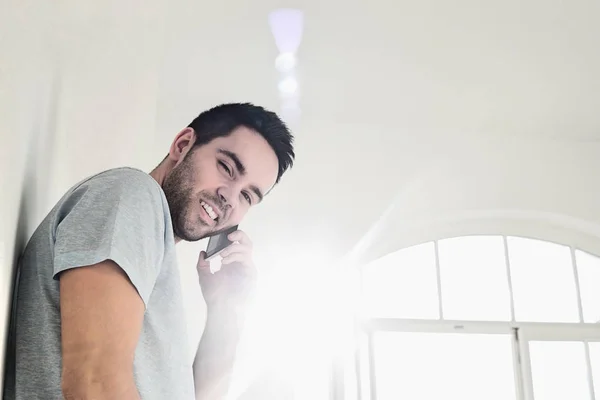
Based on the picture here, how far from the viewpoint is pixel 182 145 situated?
987mm

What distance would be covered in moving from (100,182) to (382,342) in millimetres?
2113

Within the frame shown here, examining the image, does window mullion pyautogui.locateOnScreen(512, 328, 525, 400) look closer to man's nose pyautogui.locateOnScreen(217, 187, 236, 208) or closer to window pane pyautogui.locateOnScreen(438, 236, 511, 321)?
window pane pyautogui.locateOnScreen(438, 236, 511, 321)

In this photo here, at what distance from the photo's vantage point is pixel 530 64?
6.99 feet

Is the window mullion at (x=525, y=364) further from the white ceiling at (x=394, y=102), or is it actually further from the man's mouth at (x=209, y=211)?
the man's mouth at (x=209, y=211)

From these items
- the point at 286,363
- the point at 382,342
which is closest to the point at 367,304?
the point at 382,342

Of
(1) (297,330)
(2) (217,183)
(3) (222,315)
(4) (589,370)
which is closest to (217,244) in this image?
(3) (222,315)

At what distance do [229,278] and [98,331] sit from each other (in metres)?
0.78

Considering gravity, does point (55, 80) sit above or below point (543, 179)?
below

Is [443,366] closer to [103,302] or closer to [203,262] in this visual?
[203,262]

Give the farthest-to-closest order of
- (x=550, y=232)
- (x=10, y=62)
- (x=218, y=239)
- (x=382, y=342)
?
(x=550, y=232)
(x=382, y=342)
(x=218, y=239)
(x=10, y=62)

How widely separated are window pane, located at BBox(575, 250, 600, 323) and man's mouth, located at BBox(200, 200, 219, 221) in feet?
7.31

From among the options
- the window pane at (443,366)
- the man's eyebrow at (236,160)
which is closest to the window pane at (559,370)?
the window pane at (443,366)

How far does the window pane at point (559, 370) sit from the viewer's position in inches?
100

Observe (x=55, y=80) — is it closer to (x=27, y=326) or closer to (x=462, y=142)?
(x=27, y=326)
